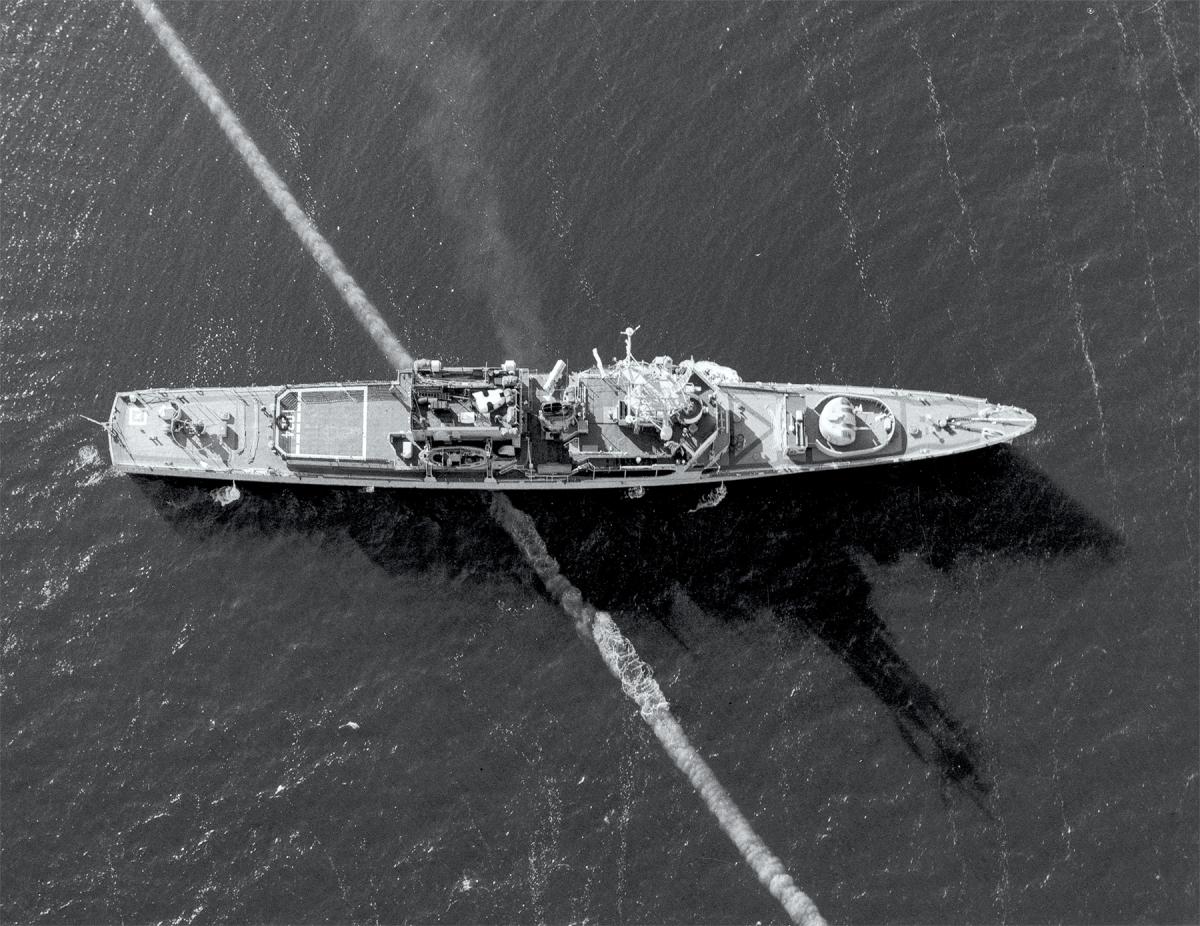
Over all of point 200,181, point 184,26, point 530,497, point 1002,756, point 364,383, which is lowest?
point 1002,756

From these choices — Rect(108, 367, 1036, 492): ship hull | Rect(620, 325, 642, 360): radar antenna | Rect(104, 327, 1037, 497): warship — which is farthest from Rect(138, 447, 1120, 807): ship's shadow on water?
Rect(620, 325, 642, 360): radar antenna

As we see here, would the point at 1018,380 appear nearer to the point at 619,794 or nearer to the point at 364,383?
the point at 619,794

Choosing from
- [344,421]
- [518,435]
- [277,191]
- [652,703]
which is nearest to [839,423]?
[518,435]

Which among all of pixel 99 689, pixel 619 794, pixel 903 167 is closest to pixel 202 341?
pixel 99 689

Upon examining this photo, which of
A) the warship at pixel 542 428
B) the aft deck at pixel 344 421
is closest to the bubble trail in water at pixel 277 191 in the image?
the aft deck at pixel 344 421

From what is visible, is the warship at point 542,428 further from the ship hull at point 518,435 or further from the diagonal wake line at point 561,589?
the diagonal wake line at point 561,589

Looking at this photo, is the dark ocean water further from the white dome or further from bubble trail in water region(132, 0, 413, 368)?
the white dome
